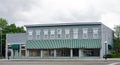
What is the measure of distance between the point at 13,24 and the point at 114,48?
31.9m

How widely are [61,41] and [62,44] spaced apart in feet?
2.49

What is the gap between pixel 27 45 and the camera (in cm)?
7912

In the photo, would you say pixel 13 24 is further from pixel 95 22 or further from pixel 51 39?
pixel 95 22

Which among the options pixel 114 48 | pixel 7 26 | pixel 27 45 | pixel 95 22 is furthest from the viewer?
pixel 7 26

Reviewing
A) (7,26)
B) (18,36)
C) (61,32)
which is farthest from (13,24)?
(61,32)

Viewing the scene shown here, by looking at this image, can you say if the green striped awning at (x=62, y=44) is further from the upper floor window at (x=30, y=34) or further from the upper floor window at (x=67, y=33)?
the upper floor window at (x=67, y=33)

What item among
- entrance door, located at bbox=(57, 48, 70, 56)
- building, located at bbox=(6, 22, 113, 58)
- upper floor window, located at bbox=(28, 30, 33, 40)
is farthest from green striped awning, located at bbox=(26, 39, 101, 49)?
entrance door, located at bbox=(57, 48, 70, 56)

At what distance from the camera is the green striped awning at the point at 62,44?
73688mm

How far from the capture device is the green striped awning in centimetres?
7369

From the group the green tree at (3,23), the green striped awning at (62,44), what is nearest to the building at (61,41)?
the green striped awning at (62,44)

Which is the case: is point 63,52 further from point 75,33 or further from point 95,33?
point 95,33

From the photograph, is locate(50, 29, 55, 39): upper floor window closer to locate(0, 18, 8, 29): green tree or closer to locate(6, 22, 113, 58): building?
locate(6, 22, 113, 58): building

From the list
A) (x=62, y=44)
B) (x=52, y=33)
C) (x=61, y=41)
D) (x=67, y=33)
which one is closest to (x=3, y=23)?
(x=52, y=33)

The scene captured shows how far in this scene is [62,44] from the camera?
76062 mm
